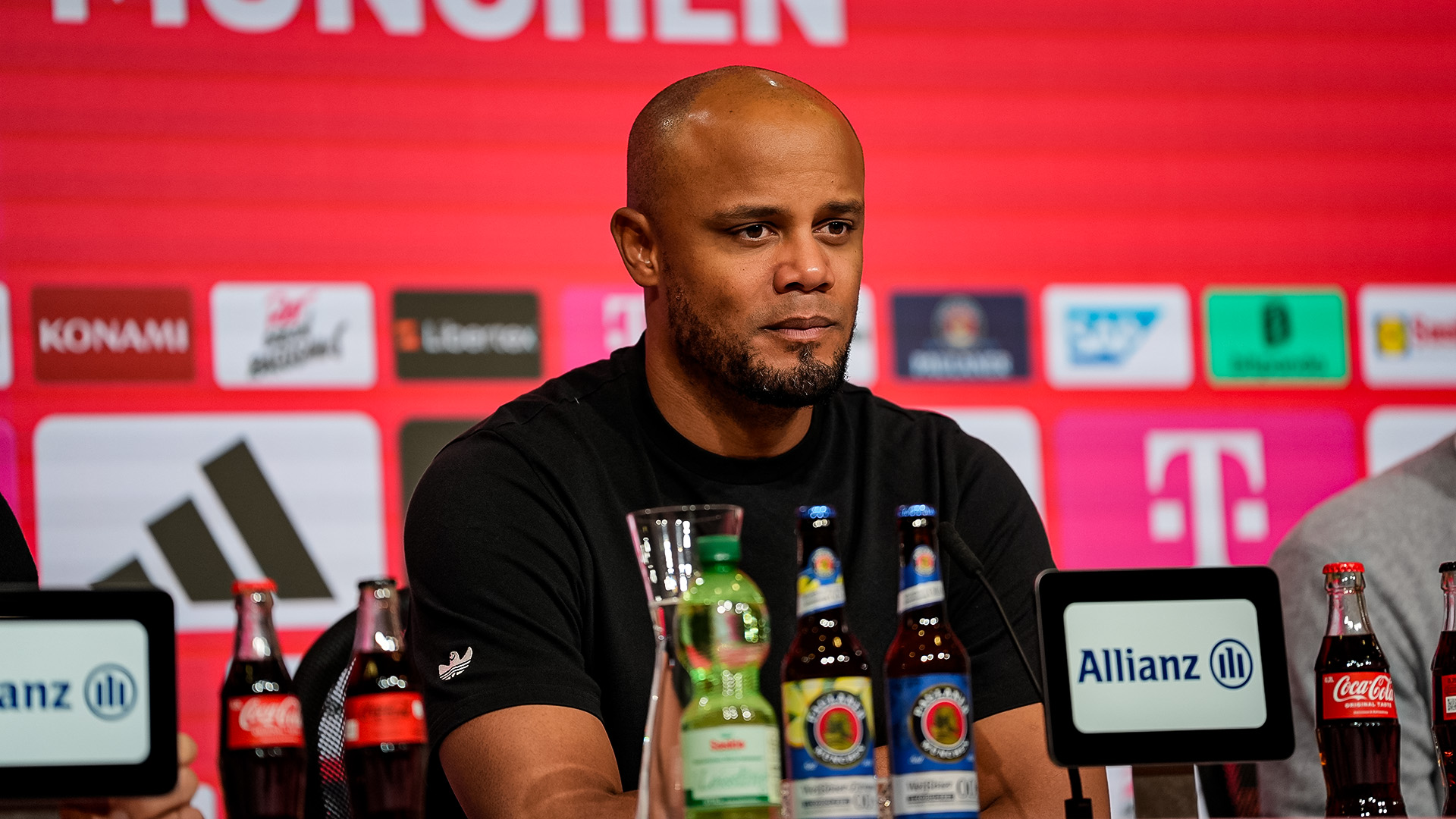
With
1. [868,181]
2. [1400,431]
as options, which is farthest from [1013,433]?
[1400,431]

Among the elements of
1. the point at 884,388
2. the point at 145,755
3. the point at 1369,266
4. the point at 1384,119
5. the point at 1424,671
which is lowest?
the point at 1424,671

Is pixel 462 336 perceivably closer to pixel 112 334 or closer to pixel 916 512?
pixel 112 334

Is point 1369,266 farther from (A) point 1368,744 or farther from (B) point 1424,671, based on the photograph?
(A) point 1368,744

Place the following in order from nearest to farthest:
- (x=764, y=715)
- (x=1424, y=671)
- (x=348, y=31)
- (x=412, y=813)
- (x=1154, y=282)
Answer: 1. (x=764, y=715)
2. (x=412, y=813)
3. (x=1424, y=671)
4. (x=348, y=31)
5. (x=1154, y=282)

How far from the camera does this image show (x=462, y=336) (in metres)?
2.59

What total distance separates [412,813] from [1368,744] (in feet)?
2.50

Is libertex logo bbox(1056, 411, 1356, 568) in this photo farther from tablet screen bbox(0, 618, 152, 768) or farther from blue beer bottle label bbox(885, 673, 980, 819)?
tablet screen bbox(0, 618, 152, 768)

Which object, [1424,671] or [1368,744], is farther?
[1424,671]

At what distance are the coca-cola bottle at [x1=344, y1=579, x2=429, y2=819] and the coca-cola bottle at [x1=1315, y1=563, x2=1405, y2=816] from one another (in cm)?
74

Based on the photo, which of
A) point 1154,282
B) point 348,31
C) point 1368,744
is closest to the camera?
point 1368,744

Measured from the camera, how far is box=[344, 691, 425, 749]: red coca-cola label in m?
1.02

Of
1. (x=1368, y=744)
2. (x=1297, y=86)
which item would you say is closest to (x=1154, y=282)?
(x=1297, y=86)

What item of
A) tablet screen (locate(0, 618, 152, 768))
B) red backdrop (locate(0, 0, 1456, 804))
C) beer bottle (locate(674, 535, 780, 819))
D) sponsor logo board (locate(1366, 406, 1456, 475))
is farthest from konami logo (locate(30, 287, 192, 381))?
sponsor logo board (locate(1366, 406, 1456, 475))

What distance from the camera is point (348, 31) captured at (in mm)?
2631
